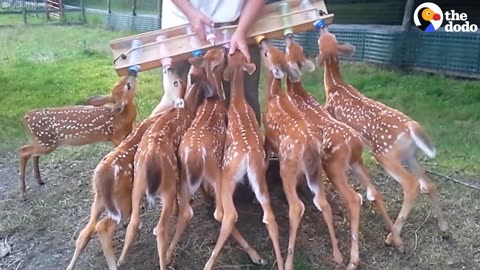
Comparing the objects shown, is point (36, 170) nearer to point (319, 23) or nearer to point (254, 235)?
point (254, 235)

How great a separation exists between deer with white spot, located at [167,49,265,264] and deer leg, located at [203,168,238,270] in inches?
1.8

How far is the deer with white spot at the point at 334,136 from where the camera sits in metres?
3.32

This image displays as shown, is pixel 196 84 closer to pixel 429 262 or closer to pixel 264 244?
pixel 264 244

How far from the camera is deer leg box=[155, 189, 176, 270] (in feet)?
10.2

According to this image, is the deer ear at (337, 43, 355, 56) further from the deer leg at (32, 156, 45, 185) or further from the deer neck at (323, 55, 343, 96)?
the deer leg at (32, 156, 45, 185)

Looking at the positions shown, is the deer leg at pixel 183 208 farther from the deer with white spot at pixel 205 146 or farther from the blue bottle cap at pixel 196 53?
the blue bottle cap at pixel 196 53

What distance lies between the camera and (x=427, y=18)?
8414 millimetres

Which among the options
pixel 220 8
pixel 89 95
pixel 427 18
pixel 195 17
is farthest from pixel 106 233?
pixel 427 18

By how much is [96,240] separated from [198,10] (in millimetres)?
1375

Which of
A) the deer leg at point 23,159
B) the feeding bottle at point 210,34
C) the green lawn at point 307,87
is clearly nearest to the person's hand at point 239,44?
the feeding bottle at point 210,34

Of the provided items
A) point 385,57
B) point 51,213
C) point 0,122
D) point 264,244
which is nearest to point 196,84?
point 264,244

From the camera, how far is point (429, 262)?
345 centimetres

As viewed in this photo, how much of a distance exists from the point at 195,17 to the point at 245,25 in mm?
274

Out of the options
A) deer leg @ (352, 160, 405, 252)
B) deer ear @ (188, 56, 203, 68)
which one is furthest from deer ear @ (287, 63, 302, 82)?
deer leg @ (352, 160, 405, 252)
